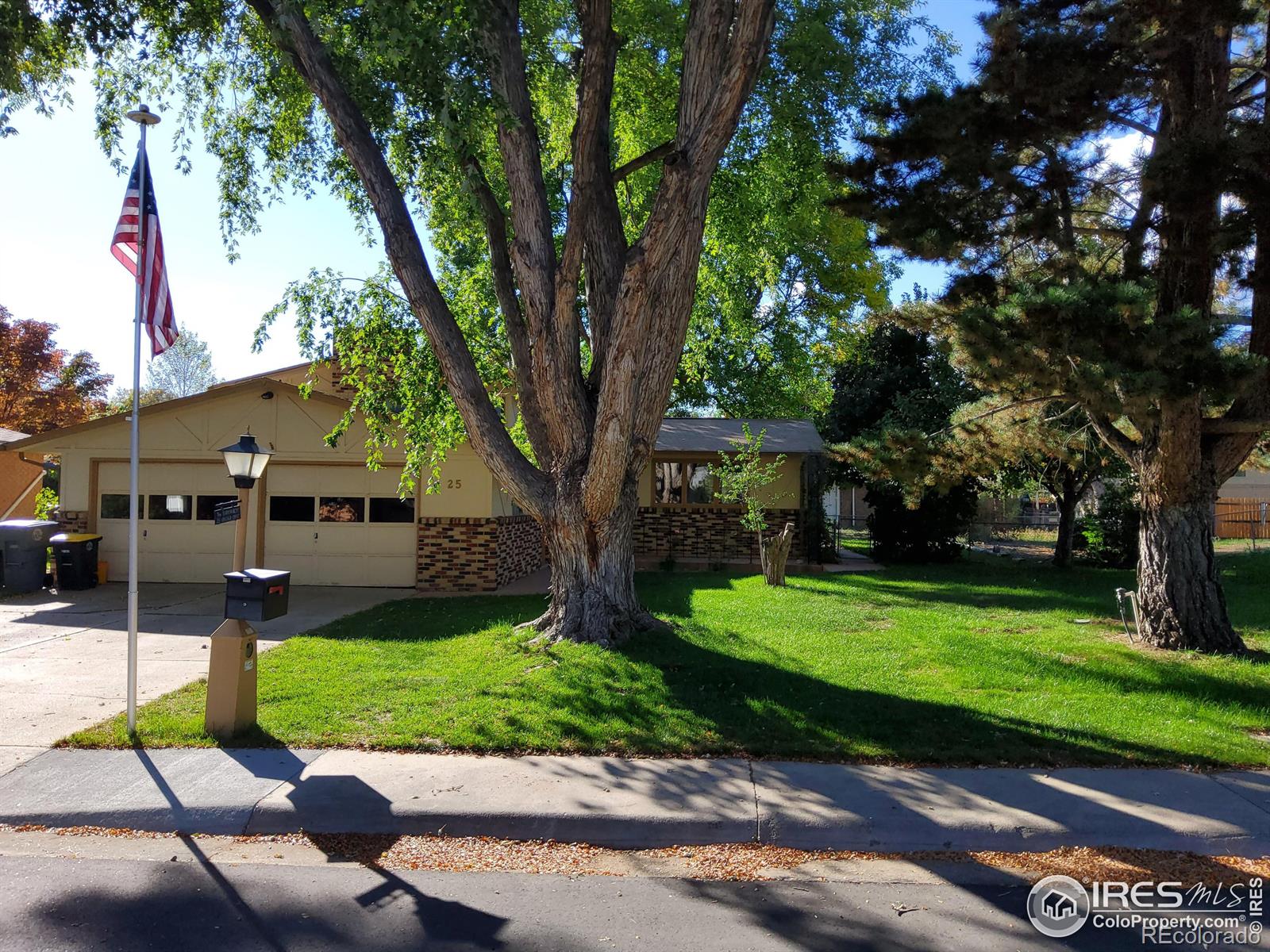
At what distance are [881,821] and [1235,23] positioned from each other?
789 centimetres

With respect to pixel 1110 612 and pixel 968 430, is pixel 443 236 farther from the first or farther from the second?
pixel 1110 612

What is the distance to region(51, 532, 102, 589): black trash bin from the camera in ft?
48.7

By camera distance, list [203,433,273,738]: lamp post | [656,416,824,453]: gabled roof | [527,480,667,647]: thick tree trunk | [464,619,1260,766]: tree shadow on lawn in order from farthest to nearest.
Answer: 1. [656,416,824,453]: gabled roof
2. [527,480,667,647]: thick tree trunk
3. [203,433,273,738]: lamp post
4. [464,619,1260,766]: tree shadow on lawn

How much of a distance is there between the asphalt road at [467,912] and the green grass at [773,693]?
188 centimetres

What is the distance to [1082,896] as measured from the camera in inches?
176

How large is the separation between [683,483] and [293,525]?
30.8ft

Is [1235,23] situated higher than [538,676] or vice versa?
[1235,23]

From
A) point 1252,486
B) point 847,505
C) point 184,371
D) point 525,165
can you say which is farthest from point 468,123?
point 184,371

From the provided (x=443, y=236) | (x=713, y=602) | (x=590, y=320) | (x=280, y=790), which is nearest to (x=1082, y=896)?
(x=280, y=790)

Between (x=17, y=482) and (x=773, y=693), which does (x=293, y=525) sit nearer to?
(x=773, y=693)

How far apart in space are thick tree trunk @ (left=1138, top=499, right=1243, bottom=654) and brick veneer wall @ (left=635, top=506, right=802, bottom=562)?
37.1 ft

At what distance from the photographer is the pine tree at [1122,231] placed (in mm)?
7926

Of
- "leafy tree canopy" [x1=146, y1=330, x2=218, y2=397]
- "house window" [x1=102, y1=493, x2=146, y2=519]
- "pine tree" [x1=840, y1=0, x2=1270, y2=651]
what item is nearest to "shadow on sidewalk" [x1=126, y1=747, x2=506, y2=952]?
"pine tree" [x1=840, y1=0, x2=1270, y2=651]

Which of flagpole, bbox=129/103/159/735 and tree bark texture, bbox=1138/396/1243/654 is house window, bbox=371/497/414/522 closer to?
flagpole, bbox=129/103/159/735
